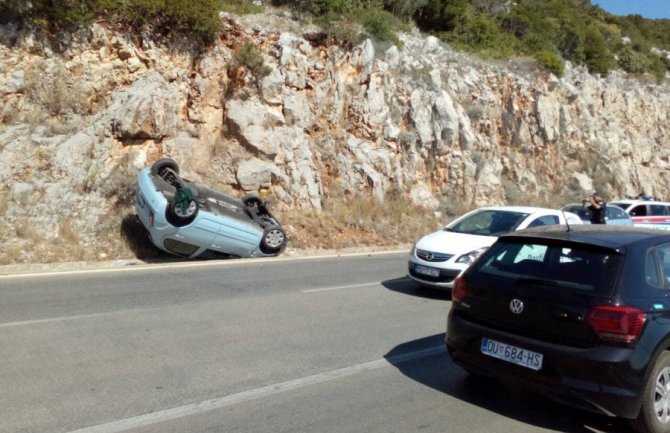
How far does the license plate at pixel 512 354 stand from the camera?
5.20 meters

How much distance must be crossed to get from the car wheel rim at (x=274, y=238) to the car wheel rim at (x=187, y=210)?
2.22m

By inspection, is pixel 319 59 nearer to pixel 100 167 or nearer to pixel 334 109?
pixel 334 109

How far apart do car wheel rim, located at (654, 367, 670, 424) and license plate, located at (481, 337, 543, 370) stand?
912 mm

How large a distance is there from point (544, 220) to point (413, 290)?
2724 mm

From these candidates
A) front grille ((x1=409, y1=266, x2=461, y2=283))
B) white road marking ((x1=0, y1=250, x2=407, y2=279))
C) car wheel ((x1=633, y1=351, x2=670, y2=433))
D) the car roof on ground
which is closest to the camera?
car wheel ((x1=633, y1=351, x2=670, y2=433))

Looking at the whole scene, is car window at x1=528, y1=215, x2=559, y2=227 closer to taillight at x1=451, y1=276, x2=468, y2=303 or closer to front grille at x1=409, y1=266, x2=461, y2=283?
front grille at x1=409, y1=266, x2=461, y2=283

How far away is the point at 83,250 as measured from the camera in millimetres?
14336

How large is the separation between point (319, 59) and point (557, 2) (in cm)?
2834

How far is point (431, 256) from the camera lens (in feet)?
35.5

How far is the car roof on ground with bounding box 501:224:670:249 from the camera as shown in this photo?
547cm

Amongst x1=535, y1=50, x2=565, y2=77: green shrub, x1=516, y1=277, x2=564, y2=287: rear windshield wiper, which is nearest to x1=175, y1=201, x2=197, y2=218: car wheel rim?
x1=516, y1=277, x2=564, y2=287: rear windshield wiper

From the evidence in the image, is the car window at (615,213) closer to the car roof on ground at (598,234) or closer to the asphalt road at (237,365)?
the asphalt road at (237,365)

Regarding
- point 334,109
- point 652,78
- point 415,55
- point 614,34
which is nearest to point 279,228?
point 334,109

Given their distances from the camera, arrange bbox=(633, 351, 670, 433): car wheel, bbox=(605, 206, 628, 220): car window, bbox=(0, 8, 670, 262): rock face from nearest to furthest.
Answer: bbox=(633, 351, 670, 433): car wheel → bbox=(0, 8, 670, 262): rock face → bbox=(605, 206, 628, 220): car window
